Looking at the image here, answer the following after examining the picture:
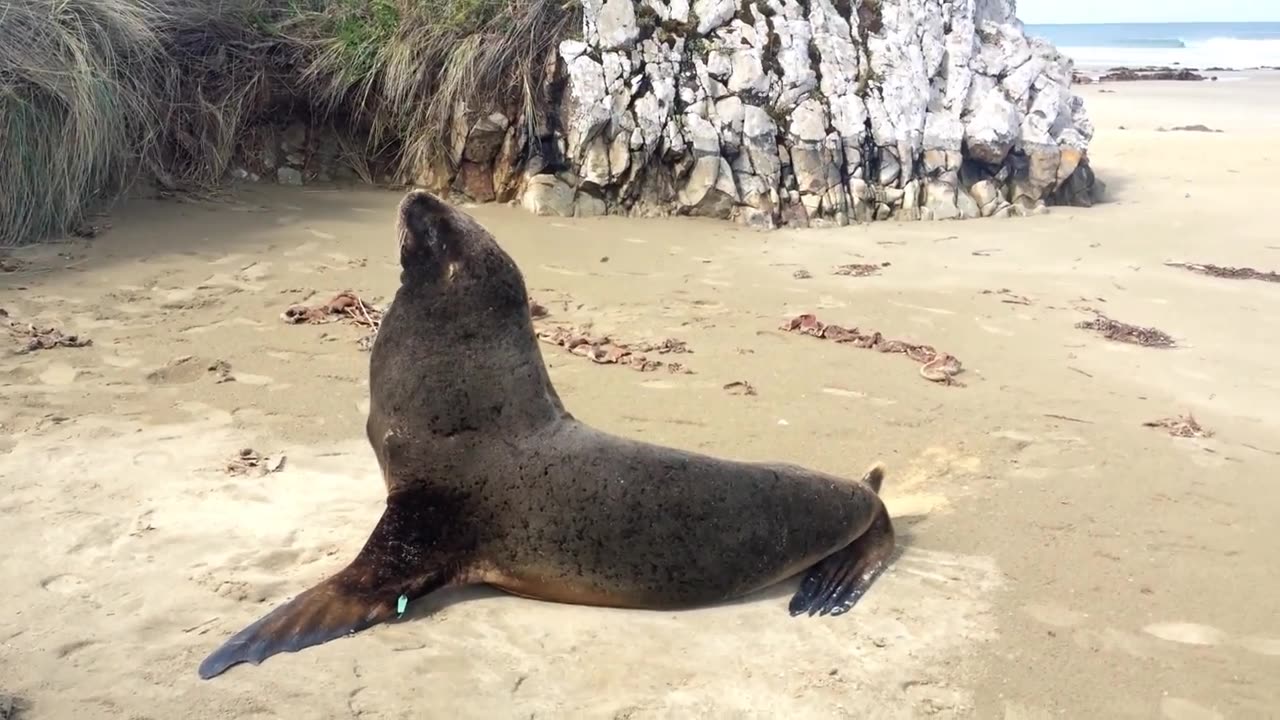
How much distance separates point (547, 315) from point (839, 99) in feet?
14.6

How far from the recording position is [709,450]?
16.9ft

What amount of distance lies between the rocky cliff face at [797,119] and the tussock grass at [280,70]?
663mm

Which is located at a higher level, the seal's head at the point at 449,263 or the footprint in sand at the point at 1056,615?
the seal's head at the point at 449,263

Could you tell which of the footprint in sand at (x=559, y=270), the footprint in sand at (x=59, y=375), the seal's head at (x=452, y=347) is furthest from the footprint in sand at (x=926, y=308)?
the footprint in sand at (x=59, y=375)

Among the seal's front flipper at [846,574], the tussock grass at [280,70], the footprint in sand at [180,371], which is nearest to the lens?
the seal's front flipper at [846,574]

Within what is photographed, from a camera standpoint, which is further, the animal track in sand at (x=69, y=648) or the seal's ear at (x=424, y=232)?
the seal's ear at (x=424, y=232)

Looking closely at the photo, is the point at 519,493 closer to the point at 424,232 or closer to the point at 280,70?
the point at 424,232

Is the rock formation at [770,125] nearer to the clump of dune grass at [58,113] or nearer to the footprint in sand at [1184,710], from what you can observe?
the clump of dune grass at [58,113]

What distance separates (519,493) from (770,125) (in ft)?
22.7

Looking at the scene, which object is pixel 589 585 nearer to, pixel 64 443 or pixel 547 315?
pixel 64 443

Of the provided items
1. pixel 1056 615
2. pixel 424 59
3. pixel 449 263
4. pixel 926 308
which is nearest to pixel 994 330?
pixel 926 308

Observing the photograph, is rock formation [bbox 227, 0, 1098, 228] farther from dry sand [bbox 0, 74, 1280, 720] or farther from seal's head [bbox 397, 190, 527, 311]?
seal's head [bbox 397, 190, 527, 311]

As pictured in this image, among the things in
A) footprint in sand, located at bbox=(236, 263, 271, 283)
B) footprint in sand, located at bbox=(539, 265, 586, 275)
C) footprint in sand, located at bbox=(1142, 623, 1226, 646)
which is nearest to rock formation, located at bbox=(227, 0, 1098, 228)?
footprint in sand, located at bbox=(539, 265, 586, 275)

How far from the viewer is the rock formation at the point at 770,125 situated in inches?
381
